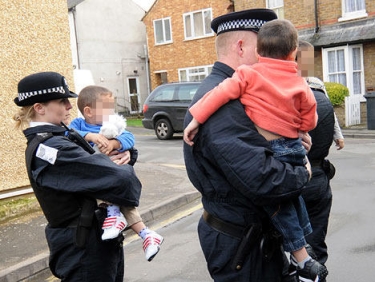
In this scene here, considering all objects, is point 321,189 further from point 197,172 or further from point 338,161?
point 338,161

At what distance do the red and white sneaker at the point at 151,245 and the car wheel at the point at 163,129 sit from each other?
13.1m

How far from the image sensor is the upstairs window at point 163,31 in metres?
27.1

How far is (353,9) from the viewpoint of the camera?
18.2m

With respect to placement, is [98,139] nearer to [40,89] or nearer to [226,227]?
[40,89]

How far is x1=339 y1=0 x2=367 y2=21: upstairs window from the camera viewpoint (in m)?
17.9

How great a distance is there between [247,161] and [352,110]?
16.2 m

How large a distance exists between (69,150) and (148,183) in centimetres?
641

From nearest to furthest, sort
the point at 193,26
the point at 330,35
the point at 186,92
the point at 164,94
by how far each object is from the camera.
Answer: the point at 186,92 → the point at 164,94 → the point at 330,35 → the point at 193,26

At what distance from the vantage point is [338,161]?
10070mm

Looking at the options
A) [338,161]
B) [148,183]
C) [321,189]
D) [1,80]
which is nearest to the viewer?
[321,189]

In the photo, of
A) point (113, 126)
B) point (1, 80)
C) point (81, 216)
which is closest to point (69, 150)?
point (81, 216)

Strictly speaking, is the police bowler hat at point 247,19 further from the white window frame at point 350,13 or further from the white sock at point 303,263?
the white window frame at point 350,13

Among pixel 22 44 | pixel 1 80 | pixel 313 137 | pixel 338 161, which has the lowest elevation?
pixel 338 161

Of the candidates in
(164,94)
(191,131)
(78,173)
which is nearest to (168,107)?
(164,94)
